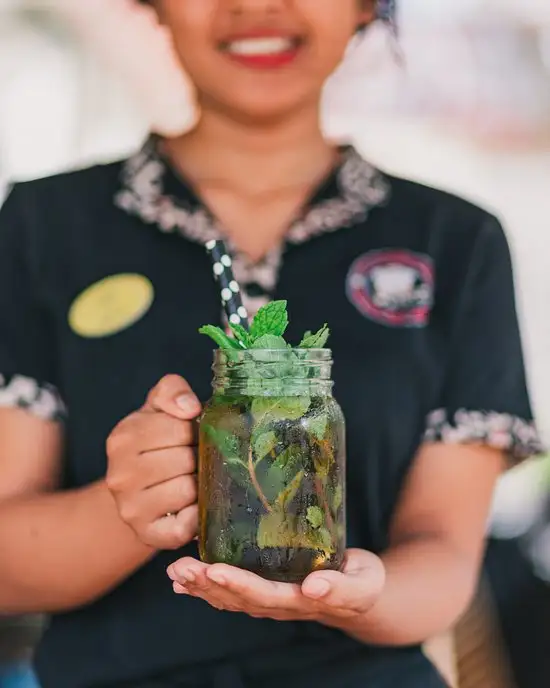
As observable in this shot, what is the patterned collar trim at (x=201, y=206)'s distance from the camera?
977 millimetres

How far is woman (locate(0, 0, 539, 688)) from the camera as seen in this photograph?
0.87 m

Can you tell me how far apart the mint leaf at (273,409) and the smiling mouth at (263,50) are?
47cm

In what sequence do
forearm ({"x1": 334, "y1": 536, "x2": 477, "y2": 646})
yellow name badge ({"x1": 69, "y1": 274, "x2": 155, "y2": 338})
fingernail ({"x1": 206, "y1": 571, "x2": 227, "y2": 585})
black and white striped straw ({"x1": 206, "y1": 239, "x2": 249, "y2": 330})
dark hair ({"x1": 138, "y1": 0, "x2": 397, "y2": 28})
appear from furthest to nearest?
dark hair ({"x1": 138, "y1": 0, "x2": 397, "y2": 28}), yellow name badge ({"x1": 69, "y1": 274, "x2": 155, "y2": 338}), forearm ({"x1": 334, "y1": 536, "x2": 477, "y2": 646}), black and white striped straw ({"x1": 206, "y1": 239, "x2": 249, "y2": 330}), fingernail ({"x1": 206, "y1": 571, "x2": 227, "y2": 585})

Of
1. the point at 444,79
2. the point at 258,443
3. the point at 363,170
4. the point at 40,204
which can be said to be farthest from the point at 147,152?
the point at 258,443

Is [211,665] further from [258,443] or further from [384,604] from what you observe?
[258,443]

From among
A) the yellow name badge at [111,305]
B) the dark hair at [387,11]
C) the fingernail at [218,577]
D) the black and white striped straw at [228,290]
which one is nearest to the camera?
the fingernail at [218,577]

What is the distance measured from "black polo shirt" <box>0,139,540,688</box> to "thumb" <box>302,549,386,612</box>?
0.22 metres

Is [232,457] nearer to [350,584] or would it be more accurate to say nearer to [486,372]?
[350,584]

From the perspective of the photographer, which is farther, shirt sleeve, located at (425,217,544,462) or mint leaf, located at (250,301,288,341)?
shirt sleeve, located at (425,217,544,462)

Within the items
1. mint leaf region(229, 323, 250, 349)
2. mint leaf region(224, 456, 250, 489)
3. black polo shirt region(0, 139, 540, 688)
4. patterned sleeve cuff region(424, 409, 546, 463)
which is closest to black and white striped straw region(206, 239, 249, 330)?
mint leaf region(229, 323, 250, 349)

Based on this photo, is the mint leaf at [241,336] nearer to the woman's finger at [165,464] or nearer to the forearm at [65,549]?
the woman's finger at [165,464]

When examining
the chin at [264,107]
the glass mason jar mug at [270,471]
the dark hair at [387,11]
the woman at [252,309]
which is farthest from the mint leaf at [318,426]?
the dark hair at [387,11]

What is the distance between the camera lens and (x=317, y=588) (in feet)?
1.99

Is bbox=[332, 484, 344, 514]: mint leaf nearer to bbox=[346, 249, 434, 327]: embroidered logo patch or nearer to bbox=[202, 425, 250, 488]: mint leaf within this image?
bbox=[202, 425, 250, 488]: mint leaf
